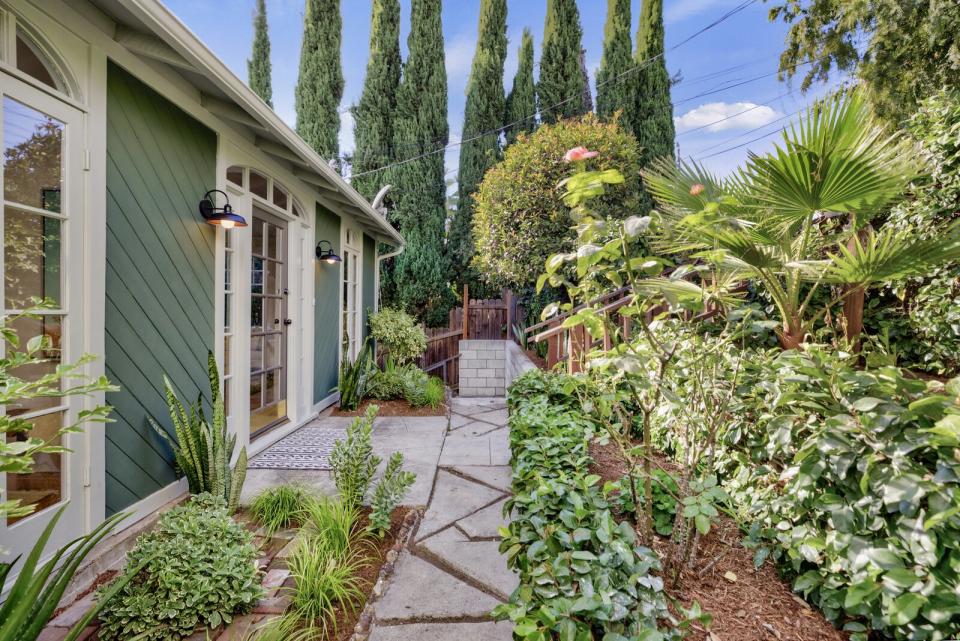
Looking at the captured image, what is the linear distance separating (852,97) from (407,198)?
343 inches

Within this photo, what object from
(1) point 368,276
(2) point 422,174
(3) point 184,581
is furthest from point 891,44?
(2) point 422,174

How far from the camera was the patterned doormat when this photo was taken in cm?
325

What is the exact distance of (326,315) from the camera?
516cm

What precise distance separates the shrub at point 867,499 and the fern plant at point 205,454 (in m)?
2.50

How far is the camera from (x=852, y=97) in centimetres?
171

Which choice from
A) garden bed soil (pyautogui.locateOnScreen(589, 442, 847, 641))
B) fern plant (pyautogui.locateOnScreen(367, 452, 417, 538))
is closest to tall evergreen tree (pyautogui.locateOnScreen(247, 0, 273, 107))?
fern plant (pyautogui.locateOnScreen(367, 452, 417, 538))

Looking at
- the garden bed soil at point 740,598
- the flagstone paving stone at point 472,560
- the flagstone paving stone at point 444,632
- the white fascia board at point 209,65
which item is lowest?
the flagstone paving stone at point 444,632

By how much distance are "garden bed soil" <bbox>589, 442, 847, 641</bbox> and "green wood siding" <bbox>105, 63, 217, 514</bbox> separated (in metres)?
→ 2.64

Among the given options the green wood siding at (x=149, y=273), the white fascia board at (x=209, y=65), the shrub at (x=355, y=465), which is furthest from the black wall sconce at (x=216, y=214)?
the shrub at (x=355, y=465)

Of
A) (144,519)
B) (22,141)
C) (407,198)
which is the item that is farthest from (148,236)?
(407,198)

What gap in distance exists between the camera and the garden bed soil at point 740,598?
127 cm

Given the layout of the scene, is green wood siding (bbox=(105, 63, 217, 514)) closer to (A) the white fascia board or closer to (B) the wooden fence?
(A) the white fascia board

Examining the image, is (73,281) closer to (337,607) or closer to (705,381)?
(337,607)

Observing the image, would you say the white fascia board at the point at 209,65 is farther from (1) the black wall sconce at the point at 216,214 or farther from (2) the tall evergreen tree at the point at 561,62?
(2) the tall evergreen tree at the point at 561,62
